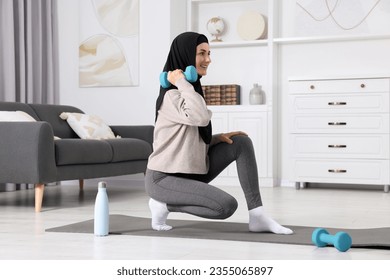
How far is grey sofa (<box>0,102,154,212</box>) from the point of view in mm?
3982

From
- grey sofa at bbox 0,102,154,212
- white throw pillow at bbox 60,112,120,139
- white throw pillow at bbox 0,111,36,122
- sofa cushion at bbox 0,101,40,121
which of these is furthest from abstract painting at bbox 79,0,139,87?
white throw pillow at bbox 0,111,36,122

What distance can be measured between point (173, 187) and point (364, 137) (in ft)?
9.87

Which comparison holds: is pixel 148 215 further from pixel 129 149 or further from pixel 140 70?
pixel 140 70

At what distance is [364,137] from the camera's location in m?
5.44

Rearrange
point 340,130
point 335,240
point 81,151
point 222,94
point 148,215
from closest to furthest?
point 335,240 → point 148,215 → point 81,151 → point 340,130 → point 222,94

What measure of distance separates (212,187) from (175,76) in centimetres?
54

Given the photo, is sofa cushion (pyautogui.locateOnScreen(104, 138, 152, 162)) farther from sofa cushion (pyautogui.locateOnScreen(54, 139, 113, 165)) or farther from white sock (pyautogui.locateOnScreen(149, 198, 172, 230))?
white sock (pyautogui.locateOnScreen(149, 198, 172, 230))

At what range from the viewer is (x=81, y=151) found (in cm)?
434

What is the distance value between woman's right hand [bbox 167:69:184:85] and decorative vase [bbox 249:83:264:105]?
312cm

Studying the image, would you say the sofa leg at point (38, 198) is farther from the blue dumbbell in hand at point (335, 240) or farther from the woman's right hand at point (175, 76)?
the blue dumbbell in hand at point (335, 240)

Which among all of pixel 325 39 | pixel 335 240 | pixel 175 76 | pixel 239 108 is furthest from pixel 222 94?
pixel 335 240

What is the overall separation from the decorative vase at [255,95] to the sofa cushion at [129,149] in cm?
119
